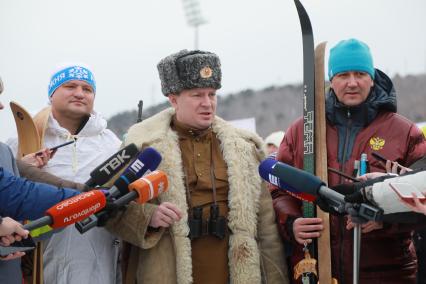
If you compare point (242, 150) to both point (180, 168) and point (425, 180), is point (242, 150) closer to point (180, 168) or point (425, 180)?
point (180, 168)

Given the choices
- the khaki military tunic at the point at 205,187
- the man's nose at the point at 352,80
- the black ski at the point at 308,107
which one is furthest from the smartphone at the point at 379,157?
the khaki military tunic at the point at 205,187

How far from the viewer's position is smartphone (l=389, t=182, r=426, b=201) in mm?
2064

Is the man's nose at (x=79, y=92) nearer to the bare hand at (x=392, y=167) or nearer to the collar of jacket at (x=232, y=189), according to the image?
the collar of jacket at (x=232, y=189)

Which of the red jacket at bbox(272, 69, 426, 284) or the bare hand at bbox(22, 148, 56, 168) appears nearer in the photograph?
the red jacket at bbox(272, 69, 426, 284)

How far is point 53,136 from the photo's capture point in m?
3.45

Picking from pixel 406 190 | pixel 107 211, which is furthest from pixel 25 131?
pixel 406 190

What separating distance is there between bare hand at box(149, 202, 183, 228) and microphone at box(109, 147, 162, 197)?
0.21 m

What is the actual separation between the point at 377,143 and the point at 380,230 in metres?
0.47

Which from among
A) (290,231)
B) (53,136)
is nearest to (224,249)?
(290,231)

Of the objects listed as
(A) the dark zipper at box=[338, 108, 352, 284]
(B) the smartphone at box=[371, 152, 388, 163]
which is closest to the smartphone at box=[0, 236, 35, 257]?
(A) the dark zipper at box=[338, 108, 352, 284]

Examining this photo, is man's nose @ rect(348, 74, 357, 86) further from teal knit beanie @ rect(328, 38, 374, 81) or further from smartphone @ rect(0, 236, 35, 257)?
smartphone @ rect(0, 236, 35, 257)

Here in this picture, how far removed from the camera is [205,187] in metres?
3.14

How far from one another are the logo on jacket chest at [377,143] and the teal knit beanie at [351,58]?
1.31ft

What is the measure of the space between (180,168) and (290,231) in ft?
2.34
